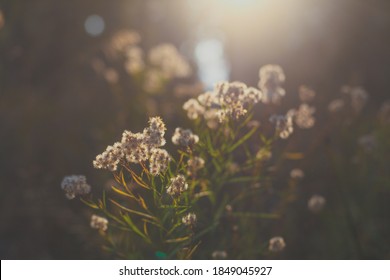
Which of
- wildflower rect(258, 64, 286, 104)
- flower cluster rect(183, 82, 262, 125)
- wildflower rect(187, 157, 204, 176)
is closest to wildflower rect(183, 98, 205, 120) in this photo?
flower cluster rect(183, 82, 262, 125)

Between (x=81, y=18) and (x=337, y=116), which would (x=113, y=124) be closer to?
(x=337, y=116)

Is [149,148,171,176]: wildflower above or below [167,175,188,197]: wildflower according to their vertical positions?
above

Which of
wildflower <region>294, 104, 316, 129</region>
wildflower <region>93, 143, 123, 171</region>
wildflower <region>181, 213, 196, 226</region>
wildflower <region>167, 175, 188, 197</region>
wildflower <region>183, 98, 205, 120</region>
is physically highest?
wildflower <region>183, 98, 205, 120</region>

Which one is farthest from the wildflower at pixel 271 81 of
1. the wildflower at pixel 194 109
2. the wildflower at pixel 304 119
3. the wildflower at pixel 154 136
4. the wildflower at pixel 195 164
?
the wildflower at pixel 154 136

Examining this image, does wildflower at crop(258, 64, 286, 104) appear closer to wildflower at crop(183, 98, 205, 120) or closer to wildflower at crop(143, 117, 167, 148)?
wildflower at crop(183, 98, 205, 120)

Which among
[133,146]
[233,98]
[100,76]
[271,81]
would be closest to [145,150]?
[133,146]

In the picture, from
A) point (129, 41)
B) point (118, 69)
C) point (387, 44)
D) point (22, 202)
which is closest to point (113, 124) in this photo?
point (129, 41)
